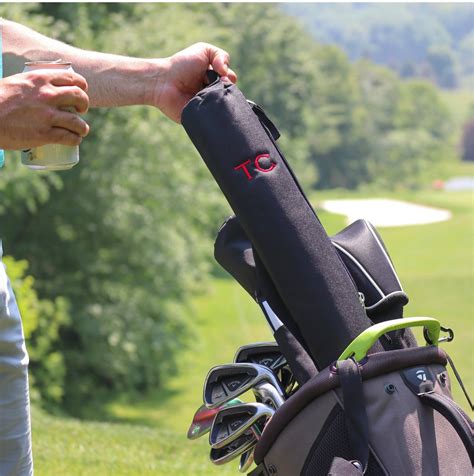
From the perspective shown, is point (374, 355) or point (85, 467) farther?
point (85, 467)

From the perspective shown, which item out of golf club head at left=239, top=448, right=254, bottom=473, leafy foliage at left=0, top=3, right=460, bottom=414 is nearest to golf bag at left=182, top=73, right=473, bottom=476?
golf club head at left=239, top=448, right=254, bottom=473

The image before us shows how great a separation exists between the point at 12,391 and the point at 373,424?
0.94 metres

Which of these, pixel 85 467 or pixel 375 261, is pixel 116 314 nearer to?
pixel 85 467

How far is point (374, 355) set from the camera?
2.23 m

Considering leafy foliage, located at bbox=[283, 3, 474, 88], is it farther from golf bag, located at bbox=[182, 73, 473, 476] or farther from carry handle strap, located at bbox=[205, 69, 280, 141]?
golf bag, located at bbox=[182, 73, 473, 476]

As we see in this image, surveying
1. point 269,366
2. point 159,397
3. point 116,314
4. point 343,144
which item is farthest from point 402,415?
point 343,144

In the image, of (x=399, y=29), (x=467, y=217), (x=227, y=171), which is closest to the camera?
(x=227, y=171)

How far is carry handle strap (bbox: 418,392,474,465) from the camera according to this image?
2219mm

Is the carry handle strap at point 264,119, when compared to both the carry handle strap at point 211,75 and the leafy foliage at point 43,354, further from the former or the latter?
the leafy foliage at point 43,354

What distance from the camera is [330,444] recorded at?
2.20m

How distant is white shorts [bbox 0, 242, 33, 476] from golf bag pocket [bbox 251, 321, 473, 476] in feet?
2.19

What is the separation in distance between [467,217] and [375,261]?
41.8 metres

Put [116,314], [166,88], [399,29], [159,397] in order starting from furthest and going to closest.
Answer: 1. [399,29]
2. [159,397]
3. [116,314]
4. [166,88]

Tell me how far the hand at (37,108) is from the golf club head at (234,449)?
2.99 feet
